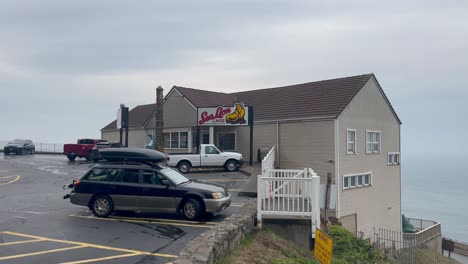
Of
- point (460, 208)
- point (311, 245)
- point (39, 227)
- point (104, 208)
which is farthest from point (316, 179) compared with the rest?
point (460, 208)

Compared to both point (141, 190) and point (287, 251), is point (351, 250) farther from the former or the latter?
point (141, 190)

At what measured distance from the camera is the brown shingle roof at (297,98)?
25.8 meters

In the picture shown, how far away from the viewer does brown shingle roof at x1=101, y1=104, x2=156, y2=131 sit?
1543 inches

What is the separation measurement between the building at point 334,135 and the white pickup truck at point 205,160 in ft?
12.0

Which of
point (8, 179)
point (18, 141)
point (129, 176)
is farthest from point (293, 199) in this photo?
point (18, 141)

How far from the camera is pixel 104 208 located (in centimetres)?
1185

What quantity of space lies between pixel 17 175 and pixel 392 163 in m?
24.4

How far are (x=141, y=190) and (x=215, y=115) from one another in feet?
54.7

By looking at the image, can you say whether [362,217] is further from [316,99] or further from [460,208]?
[460,208]

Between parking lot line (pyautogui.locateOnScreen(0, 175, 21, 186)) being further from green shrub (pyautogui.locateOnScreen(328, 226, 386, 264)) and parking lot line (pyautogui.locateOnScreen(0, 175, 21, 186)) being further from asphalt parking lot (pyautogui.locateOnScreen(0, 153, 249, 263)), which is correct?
green shrub (pyautogui.locateOnScreen(328, 226, 386, 264))

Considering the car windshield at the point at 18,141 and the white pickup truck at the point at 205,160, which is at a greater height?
the car windshield at the point at 18,141

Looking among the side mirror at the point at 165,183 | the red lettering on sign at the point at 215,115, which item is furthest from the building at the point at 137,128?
the side mirror at the point at 165,183

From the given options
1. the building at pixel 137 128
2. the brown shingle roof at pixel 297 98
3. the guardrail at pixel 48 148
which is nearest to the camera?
the brown shingle roof at pixel 297 98

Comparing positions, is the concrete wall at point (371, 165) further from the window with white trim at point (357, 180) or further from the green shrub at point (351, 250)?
the green shrub at point (351, 250)
